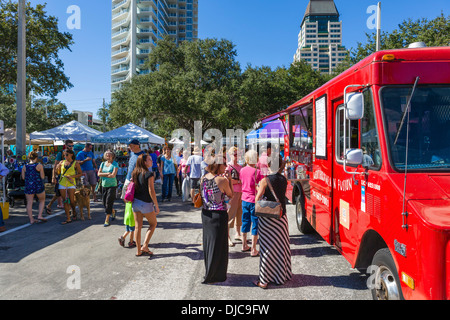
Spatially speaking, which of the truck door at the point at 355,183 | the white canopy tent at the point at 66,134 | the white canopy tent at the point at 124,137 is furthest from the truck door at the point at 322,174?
the white canopy tent at the point at 66,134

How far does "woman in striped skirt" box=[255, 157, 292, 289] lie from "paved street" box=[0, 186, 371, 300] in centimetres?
16

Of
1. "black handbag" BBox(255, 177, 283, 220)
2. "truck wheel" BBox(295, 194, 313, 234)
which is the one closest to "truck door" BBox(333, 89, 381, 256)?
"black handbag" BBox(255, 177, 283, 220)

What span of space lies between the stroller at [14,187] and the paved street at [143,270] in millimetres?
2950

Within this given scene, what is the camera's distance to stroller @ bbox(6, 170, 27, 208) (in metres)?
10.4

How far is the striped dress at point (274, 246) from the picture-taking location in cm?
466

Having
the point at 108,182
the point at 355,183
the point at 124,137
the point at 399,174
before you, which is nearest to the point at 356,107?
the point at 399,174

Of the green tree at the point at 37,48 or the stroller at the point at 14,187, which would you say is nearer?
the stroller at the point at 14,187

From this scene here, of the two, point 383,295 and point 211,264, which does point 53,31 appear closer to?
point 211,264

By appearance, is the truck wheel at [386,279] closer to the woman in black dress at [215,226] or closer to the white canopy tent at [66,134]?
the woman in black dress at [215,226]

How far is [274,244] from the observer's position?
4719 millimetres

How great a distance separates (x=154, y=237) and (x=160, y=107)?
22039mm

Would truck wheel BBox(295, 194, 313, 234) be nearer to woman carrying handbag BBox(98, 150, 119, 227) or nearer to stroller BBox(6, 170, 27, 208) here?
woman carrying handbag BBox(98, 150, 119, 227)
